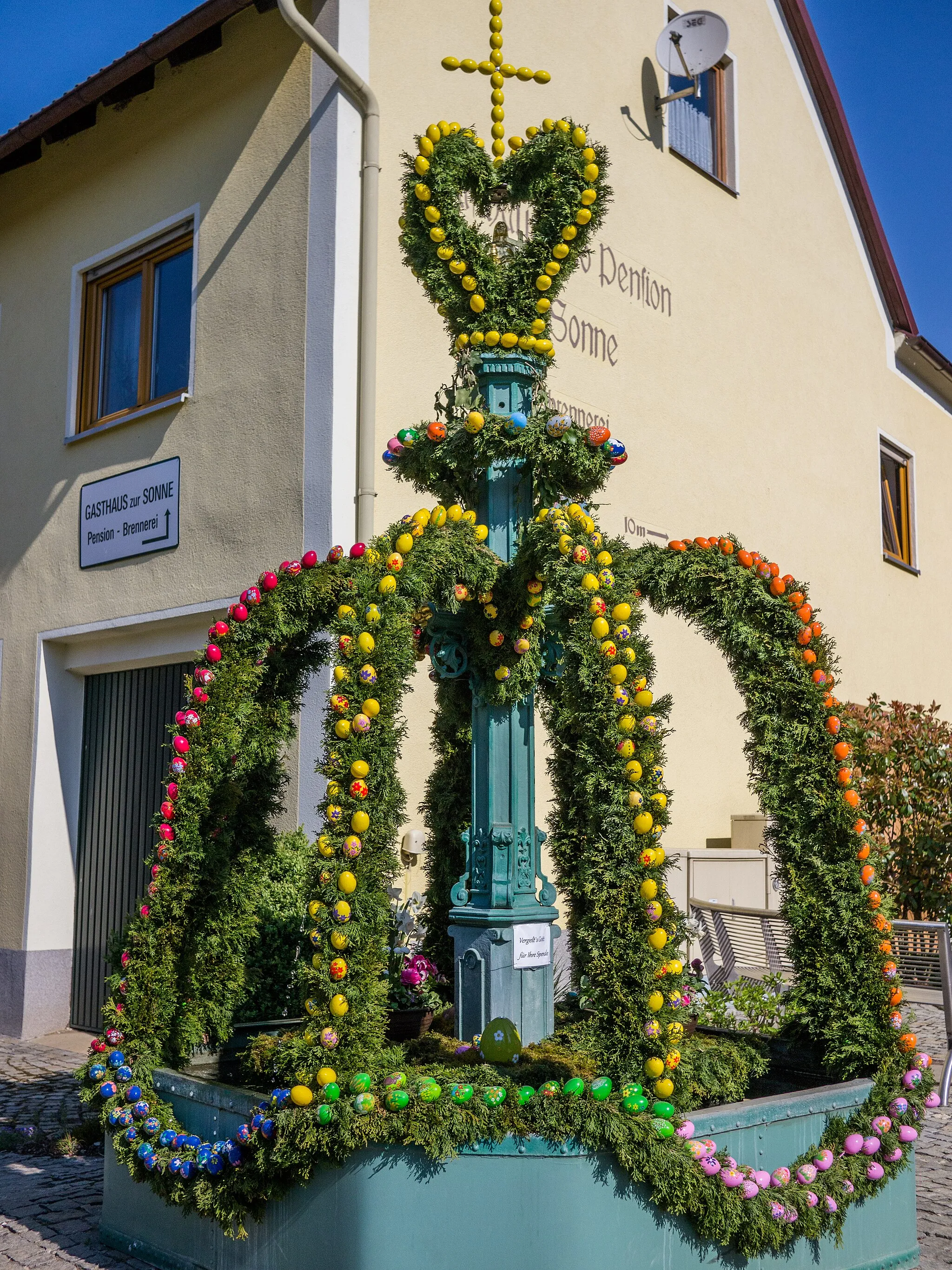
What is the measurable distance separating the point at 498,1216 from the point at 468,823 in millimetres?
1769

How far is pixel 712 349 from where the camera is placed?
9.94 meters

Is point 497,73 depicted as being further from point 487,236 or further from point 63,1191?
point 63,1191

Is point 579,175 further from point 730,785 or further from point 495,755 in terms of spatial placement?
point 730,785

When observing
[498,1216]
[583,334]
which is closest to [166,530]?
[583,334]

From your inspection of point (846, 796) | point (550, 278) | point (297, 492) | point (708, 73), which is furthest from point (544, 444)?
point (708, 73)

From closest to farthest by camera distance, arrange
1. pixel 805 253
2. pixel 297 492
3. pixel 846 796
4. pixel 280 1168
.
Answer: pixel 280 1168 → pixel 846 796 → pixel 297 492 → pixel 805 253

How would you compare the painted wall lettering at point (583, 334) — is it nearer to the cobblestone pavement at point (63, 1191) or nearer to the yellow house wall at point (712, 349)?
the yellow house wall at point (712, 349)

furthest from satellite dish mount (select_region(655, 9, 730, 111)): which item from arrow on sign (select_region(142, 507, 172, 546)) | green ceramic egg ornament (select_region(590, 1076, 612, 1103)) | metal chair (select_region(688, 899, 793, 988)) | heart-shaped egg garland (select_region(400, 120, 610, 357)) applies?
green ceramic egg ornament (select_region(590, 1076, 612, 1103))

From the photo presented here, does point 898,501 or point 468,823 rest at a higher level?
point 898,501

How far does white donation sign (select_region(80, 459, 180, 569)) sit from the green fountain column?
371cm

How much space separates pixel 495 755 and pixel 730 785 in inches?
222

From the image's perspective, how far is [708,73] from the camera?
10469 mm

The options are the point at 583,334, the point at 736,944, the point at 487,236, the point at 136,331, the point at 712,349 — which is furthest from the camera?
the point at 712,349

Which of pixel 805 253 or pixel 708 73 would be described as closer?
pixel 708 73
